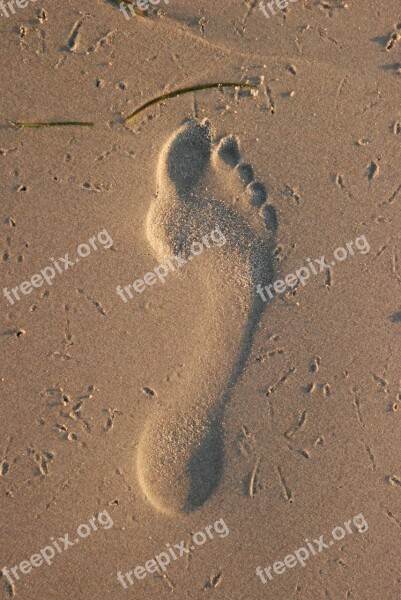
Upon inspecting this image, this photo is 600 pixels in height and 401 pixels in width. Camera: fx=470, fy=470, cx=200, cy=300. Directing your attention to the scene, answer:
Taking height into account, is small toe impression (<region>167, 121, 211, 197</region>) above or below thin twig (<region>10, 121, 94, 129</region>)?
below

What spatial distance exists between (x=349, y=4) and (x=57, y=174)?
1853mm

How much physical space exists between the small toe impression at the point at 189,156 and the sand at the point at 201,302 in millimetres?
11

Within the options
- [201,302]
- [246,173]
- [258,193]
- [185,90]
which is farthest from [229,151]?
[201,302]

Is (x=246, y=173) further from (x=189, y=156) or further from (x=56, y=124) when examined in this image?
(x=56, y=124)

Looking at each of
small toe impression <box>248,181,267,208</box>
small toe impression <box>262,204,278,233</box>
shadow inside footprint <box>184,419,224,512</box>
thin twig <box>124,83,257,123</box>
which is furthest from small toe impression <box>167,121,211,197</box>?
shadow inside footprint <box>184,419,224,512</box>

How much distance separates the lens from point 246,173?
2.60 metres

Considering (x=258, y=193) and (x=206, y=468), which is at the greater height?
(x=258, y=193)

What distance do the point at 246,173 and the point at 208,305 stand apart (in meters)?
0.76

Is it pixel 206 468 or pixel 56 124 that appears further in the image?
pixel 206 468

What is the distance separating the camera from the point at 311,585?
8.63ft

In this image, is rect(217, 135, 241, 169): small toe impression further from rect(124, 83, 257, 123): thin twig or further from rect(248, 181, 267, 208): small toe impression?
rect(124, 83, 257, 123): thin twig

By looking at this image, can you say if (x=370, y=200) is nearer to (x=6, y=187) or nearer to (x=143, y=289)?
(x=143, y=289)

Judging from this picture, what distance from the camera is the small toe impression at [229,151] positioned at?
2574mm

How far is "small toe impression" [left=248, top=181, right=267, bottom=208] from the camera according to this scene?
102 inches
